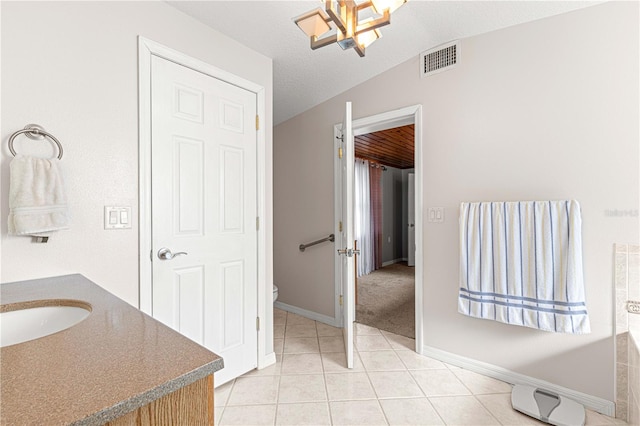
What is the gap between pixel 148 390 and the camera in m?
0.51

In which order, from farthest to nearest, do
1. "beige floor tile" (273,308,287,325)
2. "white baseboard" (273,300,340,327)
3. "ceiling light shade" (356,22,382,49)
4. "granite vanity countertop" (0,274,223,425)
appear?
1. "beige floor tile" (273,308,287,325)
2. "white baseboard" (273,300,340,327)
3. "ceiling light shade" (356,22,382,49)
4. "granite vanity countertop" (0,274,223,425)

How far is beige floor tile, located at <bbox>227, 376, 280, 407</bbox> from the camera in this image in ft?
6.11

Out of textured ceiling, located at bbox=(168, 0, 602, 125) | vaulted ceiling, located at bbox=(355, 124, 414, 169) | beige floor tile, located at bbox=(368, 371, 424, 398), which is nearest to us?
textured ceiling, located at bbox=(168, 0, 602, 125)

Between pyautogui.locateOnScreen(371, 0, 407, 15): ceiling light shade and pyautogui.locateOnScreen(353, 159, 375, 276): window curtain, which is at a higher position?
pyautogui.locateOnScreen(371, 0, 407, 15): ceiling light shade

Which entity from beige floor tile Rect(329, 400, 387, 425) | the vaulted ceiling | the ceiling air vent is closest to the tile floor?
beige floor tile Rect(329, 400, 387, 425)

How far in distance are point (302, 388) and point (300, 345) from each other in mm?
648

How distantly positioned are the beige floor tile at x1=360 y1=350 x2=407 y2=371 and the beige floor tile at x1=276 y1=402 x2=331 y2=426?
0.57m

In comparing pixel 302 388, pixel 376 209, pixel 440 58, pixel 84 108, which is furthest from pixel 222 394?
pixel 376 209

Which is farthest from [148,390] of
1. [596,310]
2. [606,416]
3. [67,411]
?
[606,416]

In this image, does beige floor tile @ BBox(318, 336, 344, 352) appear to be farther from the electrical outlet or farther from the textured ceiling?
the textured ceiling

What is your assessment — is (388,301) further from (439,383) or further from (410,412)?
(410,412)

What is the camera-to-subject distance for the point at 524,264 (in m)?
1.92

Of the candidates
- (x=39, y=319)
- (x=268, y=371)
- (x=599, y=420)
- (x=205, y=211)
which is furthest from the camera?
(x=268, y=371)

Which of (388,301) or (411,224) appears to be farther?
(411,224)
